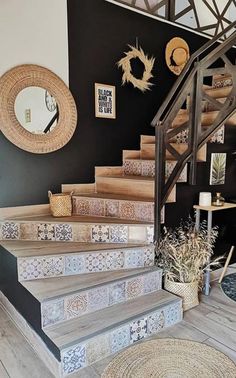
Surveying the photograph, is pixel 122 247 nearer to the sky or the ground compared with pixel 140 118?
nearer to the ground

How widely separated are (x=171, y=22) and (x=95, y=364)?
12.9 feet

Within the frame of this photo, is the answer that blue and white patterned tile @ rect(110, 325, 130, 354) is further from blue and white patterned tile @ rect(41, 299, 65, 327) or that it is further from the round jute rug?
blue and white patterned tile @ rect(41, 299, 65, 327)

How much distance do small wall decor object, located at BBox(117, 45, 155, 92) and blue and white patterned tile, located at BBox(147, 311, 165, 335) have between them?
100 inches

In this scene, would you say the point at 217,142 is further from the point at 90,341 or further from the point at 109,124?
the point at 90,341

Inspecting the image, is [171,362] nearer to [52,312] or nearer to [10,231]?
[52,312]

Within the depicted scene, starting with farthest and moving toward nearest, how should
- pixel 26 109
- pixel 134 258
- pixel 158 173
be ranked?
pixel 26 109 < pixel 158 173 < pixel 134 258

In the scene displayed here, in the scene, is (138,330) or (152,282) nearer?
(138,330)

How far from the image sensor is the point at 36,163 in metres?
2.93

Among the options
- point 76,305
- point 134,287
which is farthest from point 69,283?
point 134,287

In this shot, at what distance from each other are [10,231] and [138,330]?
4.52 feet

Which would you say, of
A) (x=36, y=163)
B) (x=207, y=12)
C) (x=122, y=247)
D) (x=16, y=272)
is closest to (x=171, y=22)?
(x=207, y=12)

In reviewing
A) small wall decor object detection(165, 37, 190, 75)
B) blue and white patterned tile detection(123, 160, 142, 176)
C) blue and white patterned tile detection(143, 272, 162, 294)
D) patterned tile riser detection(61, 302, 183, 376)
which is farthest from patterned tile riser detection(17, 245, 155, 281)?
small wall decor object detection(165, 37, 190, 75)

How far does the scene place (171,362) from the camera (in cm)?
187

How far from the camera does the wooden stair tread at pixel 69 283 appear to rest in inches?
77.2
